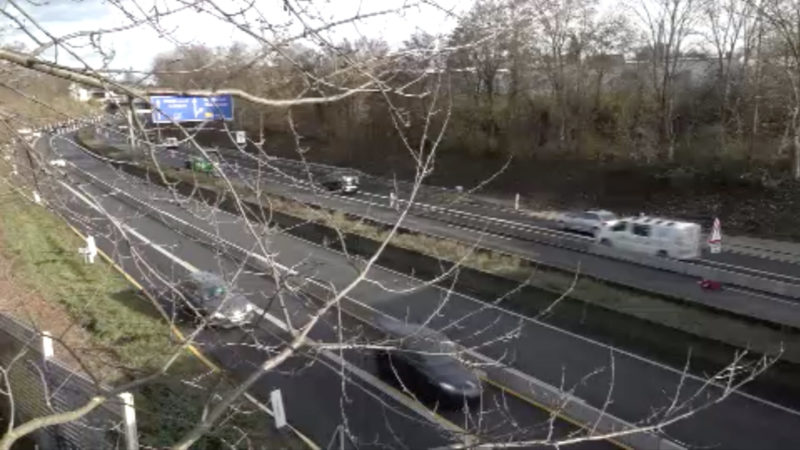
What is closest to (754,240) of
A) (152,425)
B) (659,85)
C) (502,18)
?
(659,85)

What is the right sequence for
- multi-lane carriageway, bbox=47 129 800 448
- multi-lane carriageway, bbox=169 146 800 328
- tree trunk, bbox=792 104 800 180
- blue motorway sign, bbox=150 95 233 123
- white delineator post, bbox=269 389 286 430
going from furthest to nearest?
1. tree trunk, bbox=792 104 800 180
2. multi-lane carriageway, bbox=169 146 800 328
3. multi-lane carriageway, bbox=47 129 800 448
4. white delineator post, bbox=269 389 286 430
5. blue motorway sign, bbox=150 95 233 123

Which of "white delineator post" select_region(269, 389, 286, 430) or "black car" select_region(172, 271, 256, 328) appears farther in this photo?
"white delineator post" select_region(269, 389, 286, 430)

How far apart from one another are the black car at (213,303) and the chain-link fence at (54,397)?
1334 mm

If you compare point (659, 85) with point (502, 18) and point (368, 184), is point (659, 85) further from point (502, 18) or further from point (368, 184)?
point (502, 18)

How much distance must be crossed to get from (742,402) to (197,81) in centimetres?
1191

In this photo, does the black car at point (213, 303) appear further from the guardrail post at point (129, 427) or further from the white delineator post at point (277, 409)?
the white delineator post at point (277, 409)

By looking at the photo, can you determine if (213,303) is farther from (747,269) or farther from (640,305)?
(747,269)

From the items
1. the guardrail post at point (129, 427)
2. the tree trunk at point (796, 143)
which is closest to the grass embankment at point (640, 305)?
the guardrail post at point (129, 427)

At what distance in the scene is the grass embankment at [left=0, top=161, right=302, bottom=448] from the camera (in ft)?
22.5

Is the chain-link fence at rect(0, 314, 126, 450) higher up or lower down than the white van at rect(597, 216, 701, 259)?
higher up

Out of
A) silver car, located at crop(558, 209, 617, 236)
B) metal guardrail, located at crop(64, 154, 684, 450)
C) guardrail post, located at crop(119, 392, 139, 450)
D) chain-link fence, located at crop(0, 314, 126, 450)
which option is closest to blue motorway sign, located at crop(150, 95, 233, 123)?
metal guardrail, located at crop(64, 154, 684, 450)

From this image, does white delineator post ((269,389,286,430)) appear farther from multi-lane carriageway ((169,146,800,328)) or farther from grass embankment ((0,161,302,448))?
multi-lane carriageway ((169,146,800,328))

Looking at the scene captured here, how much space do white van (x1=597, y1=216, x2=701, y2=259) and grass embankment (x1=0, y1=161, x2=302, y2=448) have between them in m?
14.9

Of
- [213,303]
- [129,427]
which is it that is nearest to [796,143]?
[213,303]
